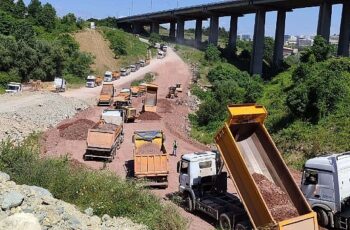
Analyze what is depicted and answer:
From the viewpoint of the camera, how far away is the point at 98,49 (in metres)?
98.6

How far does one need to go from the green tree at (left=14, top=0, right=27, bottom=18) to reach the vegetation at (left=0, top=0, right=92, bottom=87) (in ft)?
3.31

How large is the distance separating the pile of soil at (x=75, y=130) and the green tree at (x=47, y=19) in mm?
68268

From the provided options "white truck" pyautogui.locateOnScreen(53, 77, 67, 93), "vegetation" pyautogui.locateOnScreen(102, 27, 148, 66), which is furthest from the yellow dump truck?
"vegetation" pyautogui.locateOnScreen(102, 27, 148, 66)

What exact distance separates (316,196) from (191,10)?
92.1 metres

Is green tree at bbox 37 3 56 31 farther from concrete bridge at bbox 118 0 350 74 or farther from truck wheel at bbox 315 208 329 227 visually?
truck wheel at bbox 315 208 329 227

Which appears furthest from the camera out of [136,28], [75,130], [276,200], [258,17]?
[136,28]

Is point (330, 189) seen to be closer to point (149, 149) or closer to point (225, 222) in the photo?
point (225, 222)

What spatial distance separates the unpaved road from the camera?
8958cm

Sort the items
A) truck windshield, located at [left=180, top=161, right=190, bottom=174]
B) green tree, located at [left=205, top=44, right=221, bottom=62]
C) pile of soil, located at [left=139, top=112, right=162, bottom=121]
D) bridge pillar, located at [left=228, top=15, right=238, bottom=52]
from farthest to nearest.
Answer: bridge pillar, located at [left=228, top=15, right=238, bottom=52], green tree, located at [left=205, top=44, right=221, bottom=62], pile of soil, located at [left=139, top=112, right=162, bottom=121], truck windshield, located at [left=180, top=161, right=190, bottom=174]

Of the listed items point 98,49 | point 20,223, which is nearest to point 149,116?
point 20,223

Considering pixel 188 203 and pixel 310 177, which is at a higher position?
pixel 310 177

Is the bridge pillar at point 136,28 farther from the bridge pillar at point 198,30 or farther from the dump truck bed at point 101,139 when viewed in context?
the dump truck bed at point 101,139

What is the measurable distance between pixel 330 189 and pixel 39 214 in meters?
11.2

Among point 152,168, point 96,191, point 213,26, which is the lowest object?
point 152,168
